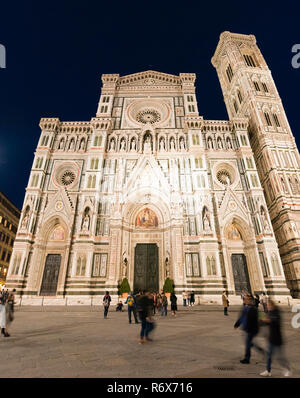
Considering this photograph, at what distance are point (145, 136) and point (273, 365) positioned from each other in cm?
2653

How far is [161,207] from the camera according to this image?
2356 centimetres

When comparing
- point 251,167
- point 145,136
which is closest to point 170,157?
point 145,136

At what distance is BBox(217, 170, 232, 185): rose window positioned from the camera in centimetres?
2537

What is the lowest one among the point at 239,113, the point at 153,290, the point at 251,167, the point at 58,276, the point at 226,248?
the point at 153,290

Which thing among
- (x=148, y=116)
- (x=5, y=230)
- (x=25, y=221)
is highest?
(x=148, y=116)

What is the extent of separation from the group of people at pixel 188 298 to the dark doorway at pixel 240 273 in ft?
18.5

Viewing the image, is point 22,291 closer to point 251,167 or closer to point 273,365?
point 273,365

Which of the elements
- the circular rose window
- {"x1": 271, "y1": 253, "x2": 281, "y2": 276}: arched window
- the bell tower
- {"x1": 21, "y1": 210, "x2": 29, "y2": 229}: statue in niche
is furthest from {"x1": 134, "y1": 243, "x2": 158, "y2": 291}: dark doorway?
the bell tower

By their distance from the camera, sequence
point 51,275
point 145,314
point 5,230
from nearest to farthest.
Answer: point 145,314
point 51,275
point 5,230

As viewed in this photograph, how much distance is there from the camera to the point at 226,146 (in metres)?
27.3

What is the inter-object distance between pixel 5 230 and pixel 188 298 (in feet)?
129

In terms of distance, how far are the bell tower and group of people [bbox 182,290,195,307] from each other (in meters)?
10.6

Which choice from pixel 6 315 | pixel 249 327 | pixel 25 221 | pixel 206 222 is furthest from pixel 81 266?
pixel 249 327

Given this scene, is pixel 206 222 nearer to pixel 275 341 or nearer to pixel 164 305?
pixel 164 305
